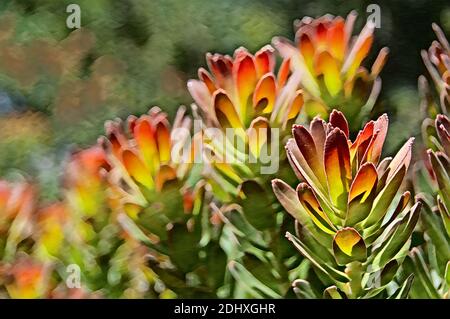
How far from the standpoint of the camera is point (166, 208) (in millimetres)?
699

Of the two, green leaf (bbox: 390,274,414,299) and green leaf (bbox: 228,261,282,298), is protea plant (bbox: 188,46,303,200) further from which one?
green leaf (bbox: 390,274,414,299)

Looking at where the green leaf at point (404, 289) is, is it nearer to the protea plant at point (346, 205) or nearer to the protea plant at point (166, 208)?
the protea plant at point (346, 205)

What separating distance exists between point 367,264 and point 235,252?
0.15 meters

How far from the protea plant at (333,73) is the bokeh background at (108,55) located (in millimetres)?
107

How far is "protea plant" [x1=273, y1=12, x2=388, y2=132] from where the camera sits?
2.33 ft

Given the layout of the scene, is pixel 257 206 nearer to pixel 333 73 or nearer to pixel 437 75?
pixel 333 73

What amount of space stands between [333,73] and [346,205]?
149mm

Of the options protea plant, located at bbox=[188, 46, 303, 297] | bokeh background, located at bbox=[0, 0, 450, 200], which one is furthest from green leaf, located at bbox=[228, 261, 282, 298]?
bokeh background, located at bbox=[0, 0, 450, 200]

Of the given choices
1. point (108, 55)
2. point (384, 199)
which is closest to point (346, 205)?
point (384, 199)

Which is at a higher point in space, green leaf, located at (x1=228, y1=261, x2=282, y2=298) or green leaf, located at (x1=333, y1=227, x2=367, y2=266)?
green leaf, located at (x1=333, y1=227, x2=367, y2=266)

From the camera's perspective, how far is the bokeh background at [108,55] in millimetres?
843

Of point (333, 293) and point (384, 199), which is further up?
point (384, 199)

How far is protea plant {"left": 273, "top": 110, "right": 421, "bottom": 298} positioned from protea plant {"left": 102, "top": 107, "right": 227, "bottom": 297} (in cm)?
10

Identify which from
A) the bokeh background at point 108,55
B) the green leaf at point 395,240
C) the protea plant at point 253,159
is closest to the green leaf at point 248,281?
the protea plant at point 253,159
